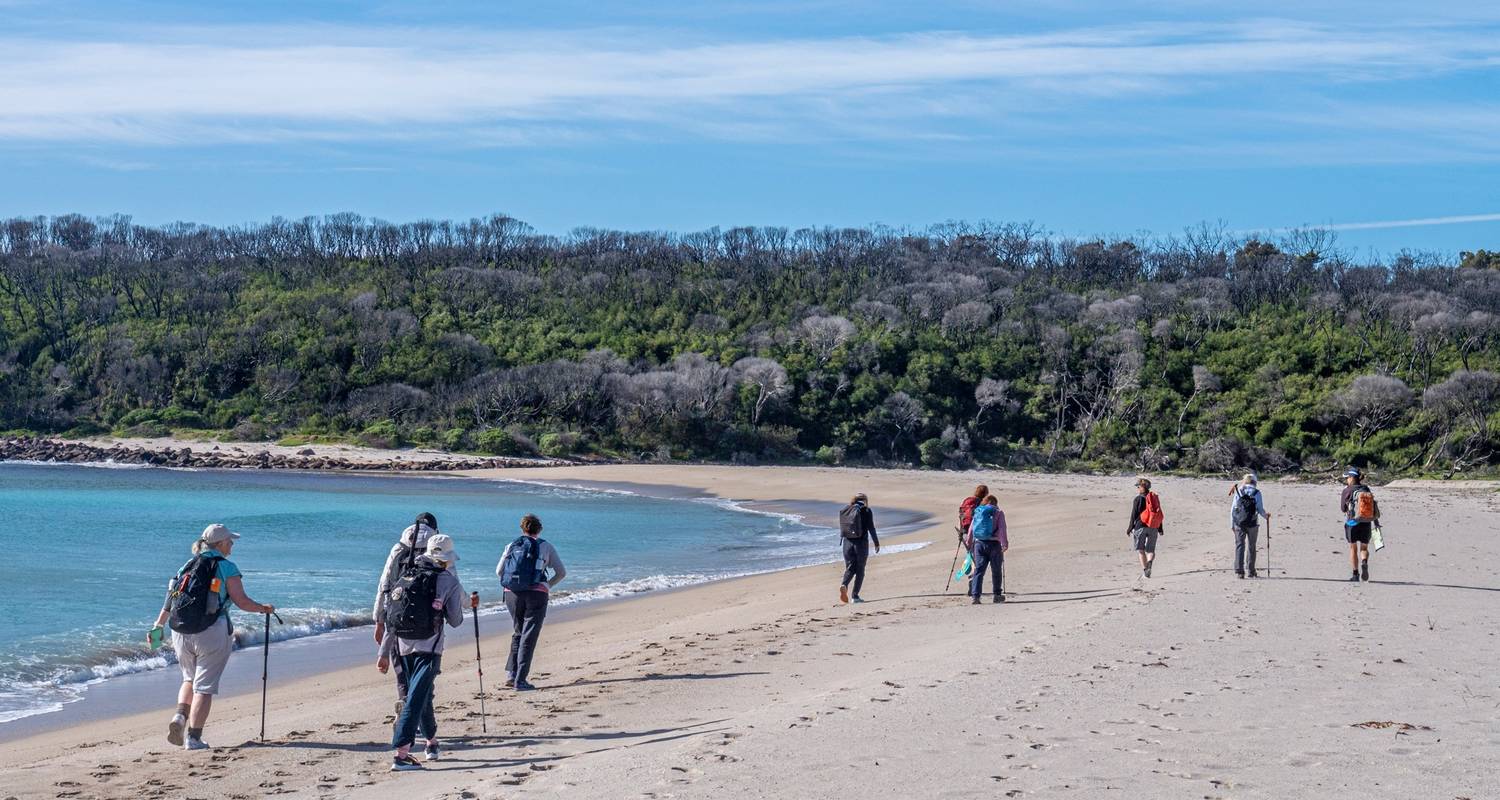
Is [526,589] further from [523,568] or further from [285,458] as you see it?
[285,458]

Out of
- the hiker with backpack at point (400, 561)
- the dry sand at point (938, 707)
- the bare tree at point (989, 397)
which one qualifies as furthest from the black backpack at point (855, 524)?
the bare tree at point (989, 397)

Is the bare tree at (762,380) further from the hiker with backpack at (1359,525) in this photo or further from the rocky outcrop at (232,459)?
the hiker with backpack at (1359,525)

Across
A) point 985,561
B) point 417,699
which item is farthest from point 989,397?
point 417,699

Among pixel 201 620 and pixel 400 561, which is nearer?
pixel 201 620

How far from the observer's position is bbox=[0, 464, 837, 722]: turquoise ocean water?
15.0m

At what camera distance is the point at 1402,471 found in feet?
175

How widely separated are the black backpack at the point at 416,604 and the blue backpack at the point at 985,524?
321 inches

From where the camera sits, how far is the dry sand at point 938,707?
279 inches

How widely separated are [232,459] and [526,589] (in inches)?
2084

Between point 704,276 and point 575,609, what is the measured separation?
243ft

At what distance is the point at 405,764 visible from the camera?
316 inches

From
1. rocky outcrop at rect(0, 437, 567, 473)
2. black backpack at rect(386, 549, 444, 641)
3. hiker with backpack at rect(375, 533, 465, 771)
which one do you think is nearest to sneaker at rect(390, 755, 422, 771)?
hiker with backpack at rect(375, 533, 465, 771)

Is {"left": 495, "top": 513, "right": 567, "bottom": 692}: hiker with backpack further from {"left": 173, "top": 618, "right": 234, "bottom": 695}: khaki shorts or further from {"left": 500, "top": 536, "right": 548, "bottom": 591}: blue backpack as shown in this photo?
{"left": 173, "top": 618, "right": 234, "bottom": 695}: khaki shorts

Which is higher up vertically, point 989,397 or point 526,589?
point 989,397
